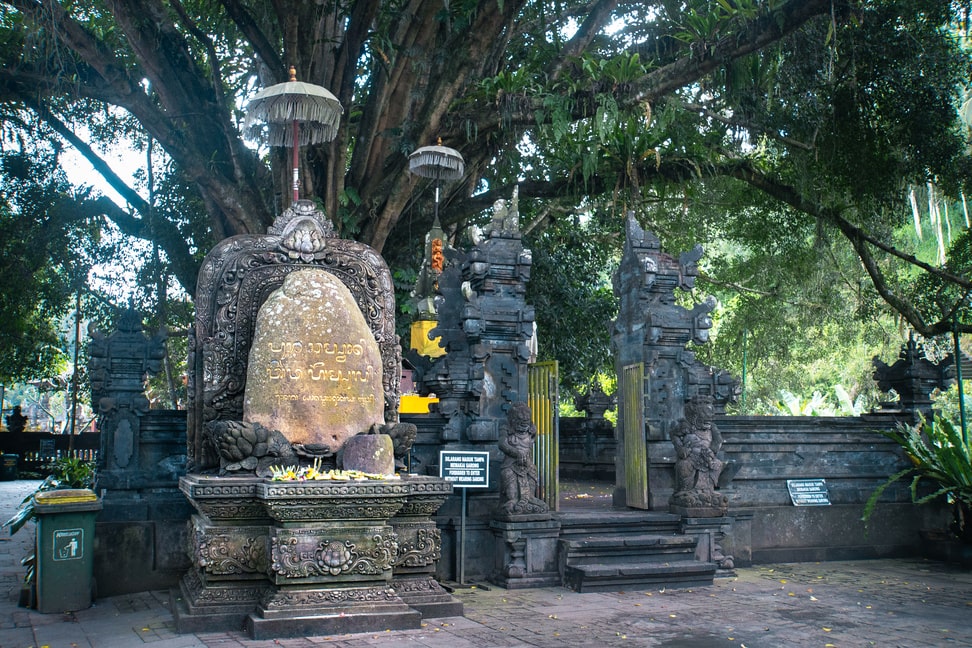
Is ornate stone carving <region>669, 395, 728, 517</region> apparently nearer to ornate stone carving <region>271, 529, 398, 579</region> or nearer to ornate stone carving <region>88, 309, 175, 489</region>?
ornate stone carving <region>271, 529, 398, 579</region>

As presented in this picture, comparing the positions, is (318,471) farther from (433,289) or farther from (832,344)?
(832,344)

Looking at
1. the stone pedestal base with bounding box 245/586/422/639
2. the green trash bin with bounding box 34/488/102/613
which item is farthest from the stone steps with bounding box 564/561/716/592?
the green trash bin with bounding box 34/488/102/613

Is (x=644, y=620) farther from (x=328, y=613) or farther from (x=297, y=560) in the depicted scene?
(x=297, y=560)

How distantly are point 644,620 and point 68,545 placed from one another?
4886 millimetres

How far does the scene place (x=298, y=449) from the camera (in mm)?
7609

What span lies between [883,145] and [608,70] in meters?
3.83

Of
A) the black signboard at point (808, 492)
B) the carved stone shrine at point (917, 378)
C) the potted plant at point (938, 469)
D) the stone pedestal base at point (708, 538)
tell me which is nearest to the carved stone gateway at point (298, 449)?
the stone pedestal base at point (708, 538)

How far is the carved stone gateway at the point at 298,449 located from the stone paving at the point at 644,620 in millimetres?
288

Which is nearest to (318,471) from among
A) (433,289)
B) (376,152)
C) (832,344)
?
(433,289)

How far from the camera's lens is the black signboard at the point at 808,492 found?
10641 mm

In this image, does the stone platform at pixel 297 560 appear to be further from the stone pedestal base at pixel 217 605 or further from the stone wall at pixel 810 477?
the stone wall at pixel 810 477

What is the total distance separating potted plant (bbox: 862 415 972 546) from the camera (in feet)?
34.8

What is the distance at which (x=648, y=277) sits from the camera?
1009cm

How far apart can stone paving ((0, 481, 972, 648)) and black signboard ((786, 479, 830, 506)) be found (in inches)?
51.6
